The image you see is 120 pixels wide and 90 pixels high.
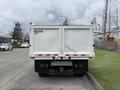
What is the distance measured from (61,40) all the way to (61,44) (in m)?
0.19

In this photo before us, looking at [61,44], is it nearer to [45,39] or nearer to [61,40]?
[61,40]

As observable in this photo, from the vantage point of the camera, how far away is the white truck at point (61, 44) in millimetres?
14539

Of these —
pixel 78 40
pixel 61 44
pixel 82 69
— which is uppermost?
pixel 78 40

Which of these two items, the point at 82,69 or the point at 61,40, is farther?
the point at 82,69

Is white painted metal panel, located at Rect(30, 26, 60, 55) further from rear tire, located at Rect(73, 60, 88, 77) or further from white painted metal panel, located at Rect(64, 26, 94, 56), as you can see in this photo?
rear tire, located at Rect(73, 60, 88, 77)

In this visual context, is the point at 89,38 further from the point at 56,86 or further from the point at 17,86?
the point at 17,86

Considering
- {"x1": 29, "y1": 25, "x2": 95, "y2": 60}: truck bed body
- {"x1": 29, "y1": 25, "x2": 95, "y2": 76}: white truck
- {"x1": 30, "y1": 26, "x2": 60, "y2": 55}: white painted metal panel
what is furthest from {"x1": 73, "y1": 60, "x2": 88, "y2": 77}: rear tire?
{"x1": 30, "y1": 26, "x2": 60, "y2": 55}: white painted metal panel

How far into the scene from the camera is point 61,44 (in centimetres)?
1458

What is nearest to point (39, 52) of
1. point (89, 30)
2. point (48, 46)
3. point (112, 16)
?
point (48, 46)

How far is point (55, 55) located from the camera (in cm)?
1438

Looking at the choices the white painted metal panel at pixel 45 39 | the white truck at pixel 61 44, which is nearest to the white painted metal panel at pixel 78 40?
the white truck at pixel 61 44

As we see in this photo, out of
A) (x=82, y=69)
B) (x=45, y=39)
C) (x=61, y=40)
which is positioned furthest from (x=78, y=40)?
(x=45, y=39)

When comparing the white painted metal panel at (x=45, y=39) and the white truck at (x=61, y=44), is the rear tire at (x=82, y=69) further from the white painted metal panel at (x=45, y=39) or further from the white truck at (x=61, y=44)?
the white painted metal panel at (x=45, y=39)

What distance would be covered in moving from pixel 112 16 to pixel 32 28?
7284cm
